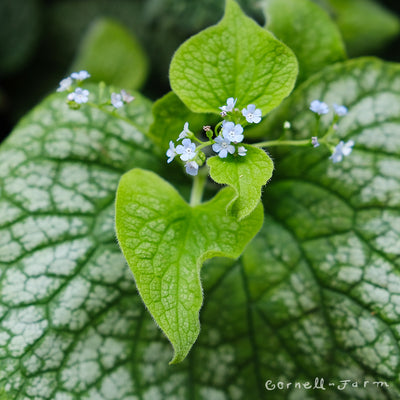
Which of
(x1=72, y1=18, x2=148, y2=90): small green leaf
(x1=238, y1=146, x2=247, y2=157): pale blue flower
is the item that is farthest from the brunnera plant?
(x1=72, y1=18, x2=148, y2=90): small green leaf

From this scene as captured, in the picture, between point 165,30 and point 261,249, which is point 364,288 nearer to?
point 261,249

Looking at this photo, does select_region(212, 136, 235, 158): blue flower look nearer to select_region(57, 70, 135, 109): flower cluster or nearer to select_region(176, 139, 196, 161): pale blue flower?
select_region(176, 139, 196, 161): pale blue flower

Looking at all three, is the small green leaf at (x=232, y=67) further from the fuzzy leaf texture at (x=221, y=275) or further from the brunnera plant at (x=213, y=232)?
the fuzzy leaf texture at (x=221, y=275)

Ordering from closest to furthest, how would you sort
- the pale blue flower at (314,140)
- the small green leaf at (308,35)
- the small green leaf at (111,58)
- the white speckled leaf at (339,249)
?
the pale blue flower at (314,140) < the white speckled leaf at (339,249) < the small green leaf at (308,35) < the small green leaf at (111,58)

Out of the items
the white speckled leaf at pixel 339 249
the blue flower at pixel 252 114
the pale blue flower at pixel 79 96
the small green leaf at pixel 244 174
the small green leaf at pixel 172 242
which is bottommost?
the white speckled leaf at pixel 339 249

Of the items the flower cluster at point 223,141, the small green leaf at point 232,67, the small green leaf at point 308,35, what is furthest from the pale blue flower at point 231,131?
the small green leaf at point 308,35

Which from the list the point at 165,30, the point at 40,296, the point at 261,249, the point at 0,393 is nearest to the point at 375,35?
the point at 165,30

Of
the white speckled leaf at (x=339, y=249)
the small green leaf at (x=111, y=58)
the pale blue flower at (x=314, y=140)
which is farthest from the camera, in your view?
the small green leaf at (x=111, y=58)

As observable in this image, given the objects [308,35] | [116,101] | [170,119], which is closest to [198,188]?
[170,119]
